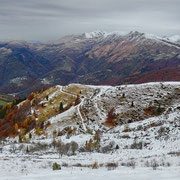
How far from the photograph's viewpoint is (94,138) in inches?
2156

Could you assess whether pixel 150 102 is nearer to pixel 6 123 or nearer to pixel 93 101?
pixel 93 101

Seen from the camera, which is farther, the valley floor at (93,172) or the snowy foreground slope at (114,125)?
the snowy foreground slope at (114,125)

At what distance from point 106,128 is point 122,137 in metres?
22.1

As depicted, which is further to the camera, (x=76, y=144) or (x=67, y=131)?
(x=67, y=131)

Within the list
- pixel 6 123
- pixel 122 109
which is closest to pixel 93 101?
pixel 122 109

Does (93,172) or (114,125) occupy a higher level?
(93,172)

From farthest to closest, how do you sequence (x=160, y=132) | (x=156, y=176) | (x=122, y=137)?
(x=122, y=137)
(x=160, y=132)
(x=156, y=176)

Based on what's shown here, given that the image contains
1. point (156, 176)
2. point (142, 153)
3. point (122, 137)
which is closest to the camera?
point (156, 176)

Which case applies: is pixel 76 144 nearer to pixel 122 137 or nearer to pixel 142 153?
pixel 122 137

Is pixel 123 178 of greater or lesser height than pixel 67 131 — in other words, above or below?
above

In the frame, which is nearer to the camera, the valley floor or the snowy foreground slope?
the valley floor

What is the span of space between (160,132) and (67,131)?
37863 millimetres

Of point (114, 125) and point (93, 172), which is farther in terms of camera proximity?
point (114, 125)

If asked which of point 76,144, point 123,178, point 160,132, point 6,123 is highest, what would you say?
point 123,178
